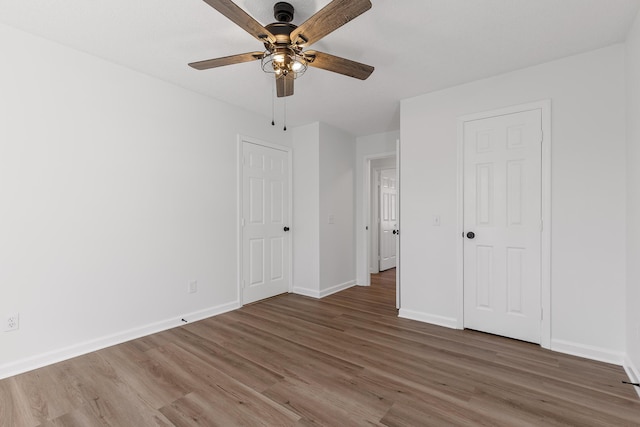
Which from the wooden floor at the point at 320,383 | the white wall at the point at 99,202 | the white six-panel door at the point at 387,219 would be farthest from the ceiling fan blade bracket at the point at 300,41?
the white six-panel door at the point at 387,219

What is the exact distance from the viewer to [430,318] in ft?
10.6

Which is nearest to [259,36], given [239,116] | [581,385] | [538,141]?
[239,116]

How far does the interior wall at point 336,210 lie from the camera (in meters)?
4.38

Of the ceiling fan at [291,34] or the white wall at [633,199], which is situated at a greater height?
the ceiling fan at [291,34]

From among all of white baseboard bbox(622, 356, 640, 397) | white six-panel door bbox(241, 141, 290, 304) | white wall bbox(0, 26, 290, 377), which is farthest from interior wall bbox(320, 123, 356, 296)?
white baseboard bbox(622, 356, 640, 397)

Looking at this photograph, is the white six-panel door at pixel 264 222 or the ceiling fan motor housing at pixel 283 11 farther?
the white six-panel door at pixel 264 222

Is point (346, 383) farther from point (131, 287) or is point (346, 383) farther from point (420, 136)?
point (420, 136)

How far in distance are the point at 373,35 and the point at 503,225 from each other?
6.70 feet

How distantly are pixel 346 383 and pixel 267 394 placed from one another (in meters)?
0.53

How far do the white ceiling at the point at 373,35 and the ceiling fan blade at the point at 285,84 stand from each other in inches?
14.7

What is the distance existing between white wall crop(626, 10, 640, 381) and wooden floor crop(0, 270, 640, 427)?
0.32 m

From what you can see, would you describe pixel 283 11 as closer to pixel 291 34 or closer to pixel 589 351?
pixel 291 34

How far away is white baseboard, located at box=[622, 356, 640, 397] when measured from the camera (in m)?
2.03

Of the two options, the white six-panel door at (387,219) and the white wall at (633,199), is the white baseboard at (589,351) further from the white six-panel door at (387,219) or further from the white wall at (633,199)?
the white six-panel door at (387,219)
